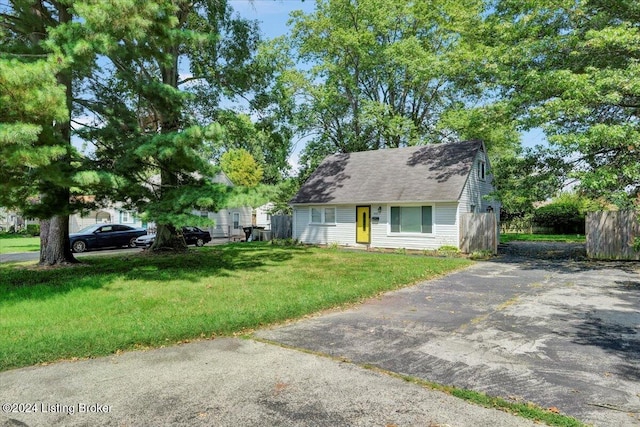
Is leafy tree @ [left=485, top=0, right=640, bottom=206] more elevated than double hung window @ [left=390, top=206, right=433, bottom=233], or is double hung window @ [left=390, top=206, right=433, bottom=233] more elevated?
leafy tree @ [left=485, top=0, right=640, bottom=206]

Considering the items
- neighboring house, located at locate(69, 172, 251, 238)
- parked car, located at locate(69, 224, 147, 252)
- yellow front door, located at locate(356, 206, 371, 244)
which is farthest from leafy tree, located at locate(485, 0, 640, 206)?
neighboring house, located at locate(69, 172, 251, 238)

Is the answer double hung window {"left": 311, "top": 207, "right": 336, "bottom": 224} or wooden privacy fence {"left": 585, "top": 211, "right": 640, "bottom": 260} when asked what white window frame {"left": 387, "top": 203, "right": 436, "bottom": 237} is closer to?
double hung window {"left": 311, "top": 207, "right": 336, "bottom": 224}

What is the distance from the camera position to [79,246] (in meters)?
20.3

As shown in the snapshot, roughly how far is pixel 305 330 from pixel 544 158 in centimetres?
1328

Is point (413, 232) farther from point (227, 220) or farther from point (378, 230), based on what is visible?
point (227, 220)

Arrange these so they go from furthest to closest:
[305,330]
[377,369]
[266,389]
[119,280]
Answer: [119,280], [305,330], [377,369], [266,389]

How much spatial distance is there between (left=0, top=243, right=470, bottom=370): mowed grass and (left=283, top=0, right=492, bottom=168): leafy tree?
18237mm

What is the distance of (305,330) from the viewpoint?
631 centimetres

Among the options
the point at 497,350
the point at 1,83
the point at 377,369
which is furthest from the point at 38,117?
the point at 497,350

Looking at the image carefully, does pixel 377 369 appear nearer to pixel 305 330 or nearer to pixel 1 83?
pixel 305 330

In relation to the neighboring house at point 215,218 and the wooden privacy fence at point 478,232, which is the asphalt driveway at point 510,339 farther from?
the neighboring house at point 215,218

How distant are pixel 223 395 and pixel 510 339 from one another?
422 cm

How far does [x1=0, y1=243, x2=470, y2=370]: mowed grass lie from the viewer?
18.3 feet

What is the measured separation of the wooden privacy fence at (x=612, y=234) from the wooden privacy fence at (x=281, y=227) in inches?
633
